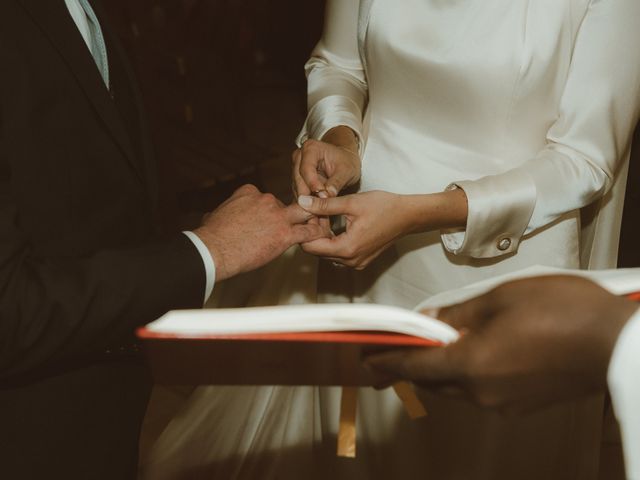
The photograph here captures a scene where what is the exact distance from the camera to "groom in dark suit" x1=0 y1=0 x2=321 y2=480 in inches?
37.4

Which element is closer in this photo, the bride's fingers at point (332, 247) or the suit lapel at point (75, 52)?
the suit lapel at point (75, 52)

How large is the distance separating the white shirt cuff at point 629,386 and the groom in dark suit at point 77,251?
73 cm

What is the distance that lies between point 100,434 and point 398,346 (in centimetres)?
78

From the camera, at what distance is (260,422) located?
1761 millimetres

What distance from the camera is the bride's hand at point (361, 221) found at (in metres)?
1.24

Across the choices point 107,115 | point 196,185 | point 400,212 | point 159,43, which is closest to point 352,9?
point 400,212

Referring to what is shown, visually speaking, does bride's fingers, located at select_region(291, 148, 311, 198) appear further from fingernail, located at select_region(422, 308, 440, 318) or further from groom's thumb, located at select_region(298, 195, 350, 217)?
fingernail, located at select_region(422, 308, 440, 318)

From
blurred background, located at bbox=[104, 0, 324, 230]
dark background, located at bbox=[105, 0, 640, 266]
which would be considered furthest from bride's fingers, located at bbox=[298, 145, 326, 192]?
blurred background, located at bbox=[104, 0, 324, 230]

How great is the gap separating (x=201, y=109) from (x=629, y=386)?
10.5 feet

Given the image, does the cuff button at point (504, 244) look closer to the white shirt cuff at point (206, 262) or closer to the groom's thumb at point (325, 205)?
the groom's thumb at point (325, 205)

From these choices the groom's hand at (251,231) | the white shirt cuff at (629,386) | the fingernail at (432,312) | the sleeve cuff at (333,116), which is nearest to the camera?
the white shirt cuff at (629,386)

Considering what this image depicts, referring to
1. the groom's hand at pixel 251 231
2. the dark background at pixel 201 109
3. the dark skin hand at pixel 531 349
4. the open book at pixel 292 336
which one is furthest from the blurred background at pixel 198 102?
the dark skin hand at pixel 531 349

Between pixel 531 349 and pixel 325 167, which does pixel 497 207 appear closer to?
pixel 325 167

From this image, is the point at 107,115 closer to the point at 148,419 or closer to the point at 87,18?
the point at 87,18
